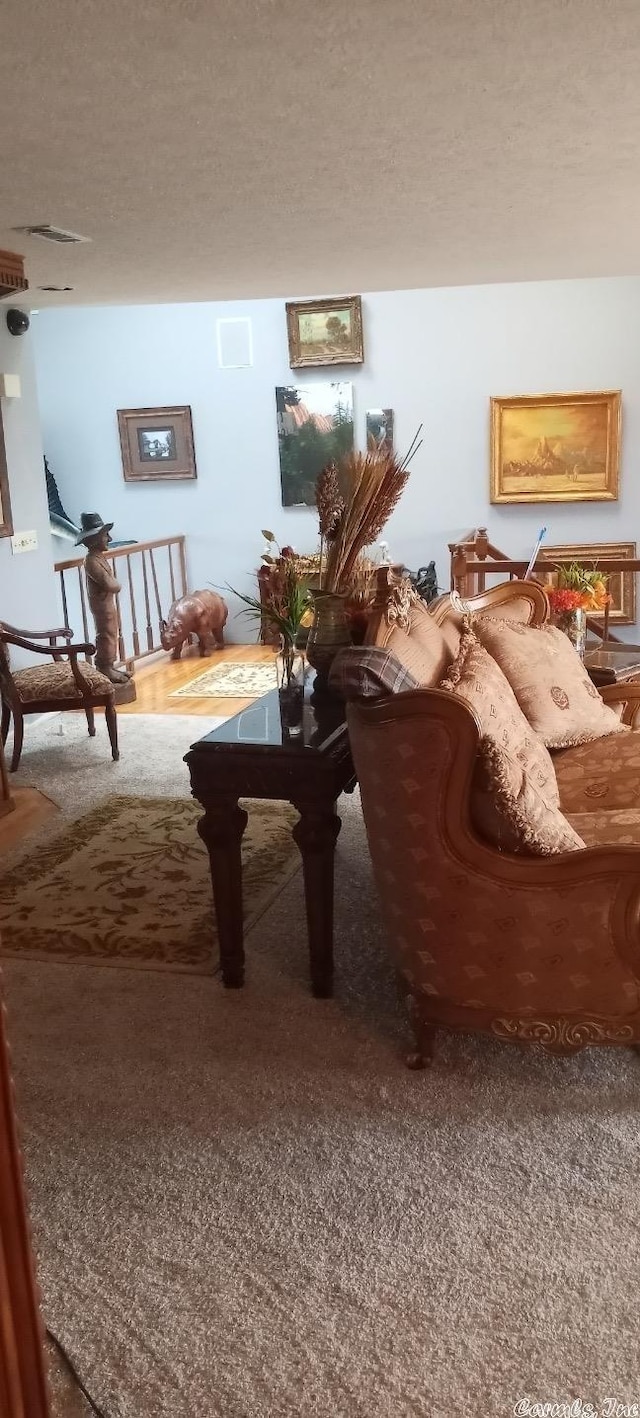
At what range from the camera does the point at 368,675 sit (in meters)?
2.17

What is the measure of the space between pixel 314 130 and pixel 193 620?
17.3 feet

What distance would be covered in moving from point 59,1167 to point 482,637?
1.92m

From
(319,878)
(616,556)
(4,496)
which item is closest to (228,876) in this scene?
(319,878)

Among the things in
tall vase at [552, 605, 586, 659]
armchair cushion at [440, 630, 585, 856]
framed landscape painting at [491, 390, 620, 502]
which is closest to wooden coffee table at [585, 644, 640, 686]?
tall vase at [552, 605, 586, 659]

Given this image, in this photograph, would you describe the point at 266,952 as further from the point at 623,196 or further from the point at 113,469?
the point at 113,469

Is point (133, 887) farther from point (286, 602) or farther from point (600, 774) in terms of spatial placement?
point (600, 774)

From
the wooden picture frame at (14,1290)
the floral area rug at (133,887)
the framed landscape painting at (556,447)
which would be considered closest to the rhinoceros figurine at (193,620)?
the framed landscape painting at (556,447)

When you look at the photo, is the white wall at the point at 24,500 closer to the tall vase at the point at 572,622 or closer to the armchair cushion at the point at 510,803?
the tall vase at the point at 572,622

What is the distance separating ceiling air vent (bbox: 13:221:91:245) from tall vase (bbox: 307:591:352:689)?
2134mm

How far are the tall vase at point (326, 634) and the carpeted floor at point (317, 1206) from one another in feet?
3.06

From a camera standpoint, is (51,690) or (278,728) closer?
(278,728)

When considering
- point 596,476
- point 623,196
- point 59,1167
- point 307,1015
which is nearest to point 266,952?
point 307,1015

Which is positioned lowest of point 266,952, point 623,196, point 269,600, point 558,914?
point 266,952

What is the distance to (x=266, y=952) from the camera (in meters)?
3.10
